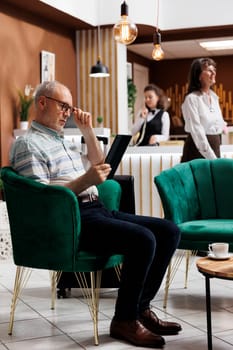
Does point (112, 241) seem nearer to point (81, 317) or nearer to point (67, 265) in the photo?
point (67, 265)

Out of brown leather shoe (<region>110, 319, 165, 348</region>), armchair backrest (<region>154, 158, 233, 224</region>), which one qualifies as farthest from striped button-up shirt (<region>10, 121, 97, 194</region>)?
armchair backrest (<region>154, 158, 233, 224</region>)

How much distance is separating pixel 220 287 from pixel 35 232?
1598 mm

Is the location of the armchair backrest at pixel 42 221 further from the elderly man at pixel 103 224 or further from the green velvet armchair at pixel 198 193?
the green velvet armchair at pixel 198 193

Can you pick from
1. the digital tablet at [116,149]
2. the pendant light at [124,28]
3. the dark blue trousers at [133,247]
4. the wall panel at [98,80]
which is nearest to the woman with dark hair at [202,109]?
the pendant light at [124,28]

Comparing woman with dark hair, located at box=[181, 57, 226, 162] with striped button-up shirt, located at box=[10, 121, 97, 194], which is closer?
striped button-up shirt, located at box=[10, 121, 97, 194]

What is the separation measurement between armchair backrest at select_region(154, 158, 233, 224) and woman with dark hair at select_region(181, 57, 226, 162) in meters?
0.81

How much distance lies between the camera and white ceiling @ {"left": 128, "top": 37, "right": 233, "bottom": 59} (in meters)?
10.5

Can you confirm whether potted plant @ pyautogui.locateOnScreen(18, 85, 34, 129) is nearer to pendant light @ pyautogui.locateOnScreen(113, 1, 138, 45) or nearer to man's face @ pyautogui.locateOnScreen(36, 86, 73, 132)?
pendant light @ pyautogui.locateOnScreen(113, 1, 138, 45)

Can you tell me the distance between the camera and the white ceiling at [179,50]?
10.5m

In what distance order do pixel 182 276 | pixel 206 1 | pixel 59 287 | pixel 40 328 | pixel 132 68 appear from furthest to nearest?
1. pixel 132 68
2. pixel 206 1
3. pixel 182 276
4. pixel 59 287
5. pixel 40 328

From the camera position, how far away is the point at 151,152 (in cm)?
614

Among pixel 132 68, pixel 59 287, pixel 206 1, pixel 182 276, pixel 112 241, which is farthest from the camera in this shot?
pixel 132 68

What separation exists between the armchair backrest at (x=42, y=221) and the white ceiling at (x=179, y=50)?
722cm

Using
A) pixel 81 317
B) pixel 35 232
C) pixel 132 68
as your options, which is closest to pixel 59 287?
pixel 81 317
